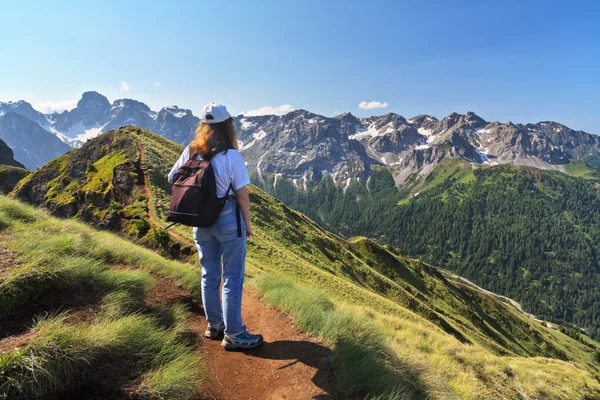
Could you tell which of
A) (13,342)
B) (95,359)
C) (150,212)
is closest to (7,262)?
(13,342)

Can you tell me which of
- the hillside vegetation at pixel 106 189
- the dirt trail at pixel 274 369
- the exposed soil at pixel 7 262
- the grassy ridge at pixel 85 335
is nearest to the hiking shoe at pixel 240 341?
the dirt trail at pixel 274 369

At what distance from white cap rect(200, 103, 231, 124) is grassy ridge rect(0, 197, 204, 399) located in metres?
3.79

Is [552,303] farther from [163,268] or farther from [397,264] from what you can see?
[163,268]

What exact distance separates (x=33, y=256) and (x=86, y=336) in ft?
9.00

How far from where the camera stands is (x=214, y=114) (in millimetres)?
5746

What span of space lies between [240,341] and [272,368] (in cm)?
84

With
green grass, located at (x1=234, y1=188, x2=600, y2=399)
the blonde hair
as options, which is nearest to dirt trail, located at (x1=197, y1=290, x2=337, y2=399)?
green grass, located at (x1=234, y1=188, x2=600, y2=399)

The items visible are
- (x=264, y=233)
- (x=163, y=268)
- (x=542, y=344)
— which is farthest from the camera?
(x=542, y=344)

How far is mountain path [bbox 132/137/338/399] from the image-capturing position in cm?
509

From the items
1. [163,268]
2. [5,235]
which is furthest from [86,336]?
[163,268]

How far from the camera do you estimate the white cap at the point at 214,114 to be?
18.7 feet

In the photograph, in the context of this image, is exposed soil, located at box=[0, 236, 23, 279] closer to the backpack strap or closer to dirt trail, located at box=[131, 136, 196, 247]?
the backpack strap

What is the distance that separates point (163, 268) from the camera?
30.8 ft

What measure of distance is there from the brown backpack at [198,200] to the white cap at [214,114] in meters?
0.89
